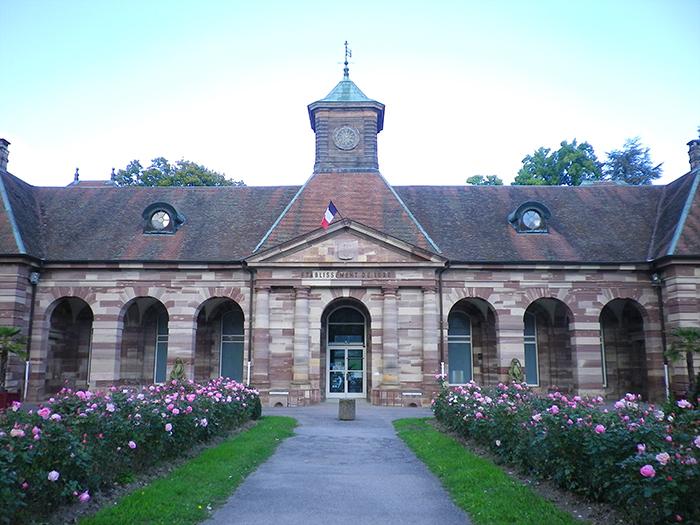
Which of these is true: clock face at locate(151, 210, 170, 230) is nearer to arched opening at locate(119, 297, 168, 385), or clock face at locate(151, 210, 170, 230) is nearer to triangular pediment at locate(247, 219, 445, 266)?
arched opening at locate(119, 297, 168, 385)

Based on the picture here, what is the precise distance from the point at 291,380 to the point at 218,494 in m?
16.1

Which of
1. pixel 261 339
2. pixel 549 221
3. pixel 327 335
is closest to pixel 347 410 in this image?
pixel 261 339

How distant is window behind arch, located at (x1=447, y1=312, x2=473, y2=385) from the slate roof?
3529mm

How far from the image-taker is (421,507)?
942 centimetres

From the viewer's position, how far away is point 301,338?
85.6 feet

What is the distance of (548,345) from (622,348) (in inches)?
135

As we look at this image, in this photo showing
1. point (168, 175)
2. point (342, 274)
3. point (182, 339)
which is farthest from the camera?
point (168, 175)

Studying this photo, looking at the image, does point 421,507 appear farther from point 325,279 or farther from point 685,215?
point 685,215

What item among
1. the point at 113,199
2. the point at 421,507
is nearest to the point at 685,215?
the point at 421,507

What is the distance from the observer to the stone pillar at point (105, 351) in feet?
87.5

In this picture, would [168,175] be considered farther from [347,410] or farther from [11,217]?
[347,410]

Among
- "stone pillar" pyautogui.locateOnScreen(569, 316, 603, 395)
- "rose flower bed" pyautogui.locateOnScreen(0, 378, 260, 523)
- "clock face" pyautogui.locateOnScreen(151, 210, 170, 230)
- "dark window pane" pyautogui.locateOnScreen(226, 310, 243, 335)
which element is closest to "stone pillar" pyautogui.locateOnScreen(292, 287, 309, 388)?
"dark window pane" pyautogui.locateOnScreen(226, 310, 243, 335)

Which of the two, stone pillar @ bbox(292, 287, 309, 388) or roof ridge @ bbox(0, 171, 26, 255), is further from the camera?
roof ridge @ bbox(0, 171, 26, 255)

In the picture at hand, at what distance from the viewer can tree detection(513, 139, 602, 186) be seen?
48.0 metres
